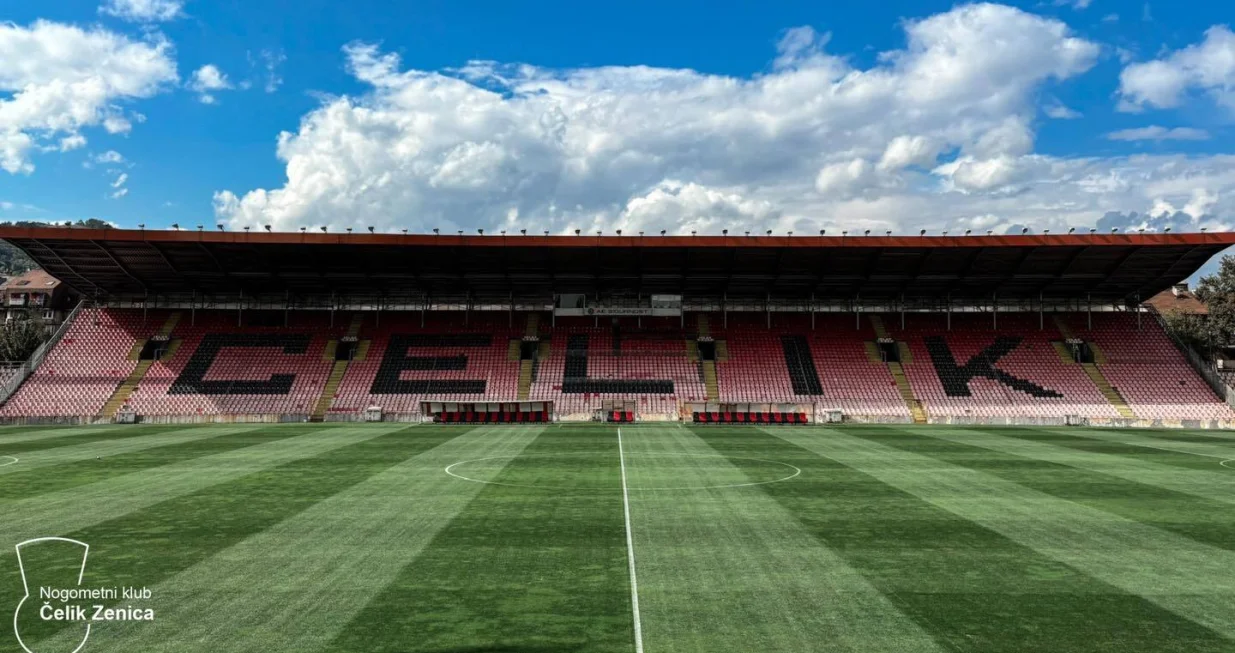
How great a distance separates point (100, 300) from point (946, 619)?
68.3m

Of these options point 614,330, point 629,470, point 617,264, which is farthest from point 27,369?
point 629,470

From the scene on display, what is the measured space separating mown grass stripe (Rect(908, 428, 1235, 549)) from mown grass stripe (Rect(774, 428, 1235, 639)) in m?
0.79

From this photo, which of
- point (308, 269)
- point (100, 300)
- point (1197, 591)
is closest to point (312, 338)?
point (308, 269)

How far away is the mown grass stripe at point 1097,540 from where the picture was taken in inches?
439

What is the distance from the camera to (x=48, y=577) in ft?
38.7

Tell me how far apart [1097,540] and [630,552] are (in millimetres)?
9277

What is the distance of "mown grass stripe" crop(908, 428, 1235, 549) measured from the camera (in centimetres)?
1655

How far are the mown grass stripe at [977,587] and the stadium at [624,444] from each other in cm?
8

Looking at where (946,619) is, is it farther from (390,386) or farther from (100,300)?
(100,300)

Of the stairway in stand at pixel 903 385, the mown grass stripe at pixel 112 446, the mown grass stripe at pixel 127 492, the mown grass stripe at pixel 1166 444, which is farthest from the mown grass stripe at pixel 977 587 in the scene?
the stairway in stand at pixel 903 385

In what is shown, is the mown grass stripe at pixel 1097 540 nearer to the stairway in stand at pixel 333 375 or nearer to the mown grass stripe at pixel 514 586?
the mown grass stripe at pixel 514 586

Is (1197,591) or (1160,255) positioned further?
(1160,255)

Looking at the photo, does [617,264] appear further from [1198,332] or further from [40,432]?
[1198,332]

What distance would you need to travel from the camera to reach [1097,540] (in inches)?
569
